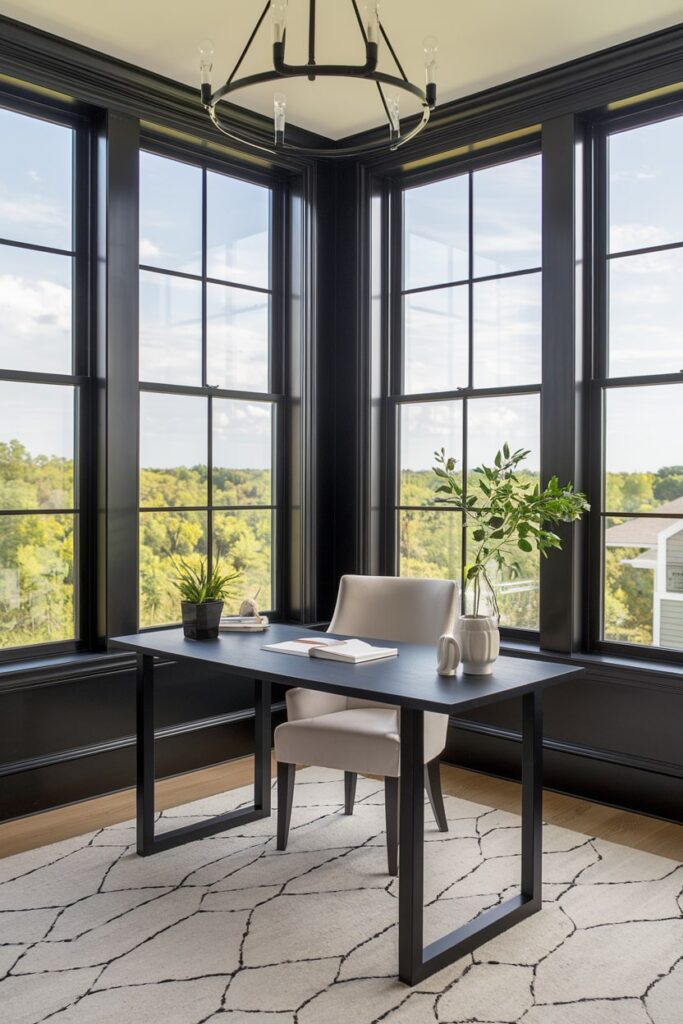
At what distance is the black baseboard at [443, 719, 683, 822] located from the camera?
11.2 ft

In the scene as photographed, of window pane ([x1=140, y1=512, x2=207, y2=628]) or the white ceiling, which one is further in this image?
window pane ([x1=140, y1=512, x2=207, y2=628])

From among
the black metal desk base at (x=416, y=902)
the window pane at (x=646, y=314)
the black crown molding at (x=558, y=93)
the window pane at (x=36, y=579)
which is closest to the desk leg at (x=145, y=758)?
the window pane at (x=36, y=579)

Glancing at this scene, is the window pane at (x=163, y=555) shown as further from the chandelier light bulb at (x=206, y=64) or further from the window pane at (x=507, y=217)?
the chandelier light bulb at (x=206, y=64)

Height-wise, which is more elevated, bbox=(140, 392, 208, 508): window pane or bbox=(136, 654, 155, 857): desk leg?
bbox=(140, 392, 208, 508): window pane

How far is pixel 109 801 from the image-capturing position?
11.8 feet

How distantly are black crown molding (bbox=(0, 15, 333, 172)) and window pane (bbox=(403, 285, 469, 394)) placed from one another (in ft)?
3.42

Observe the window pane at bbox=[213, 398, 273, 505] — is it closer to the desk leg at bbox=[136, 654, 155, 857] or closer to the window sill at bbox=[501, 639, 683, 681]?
the desk leg at bbox=[136, 654, 155, 857]

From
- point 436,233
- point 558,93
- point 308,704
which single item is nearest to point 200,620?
point 308,704

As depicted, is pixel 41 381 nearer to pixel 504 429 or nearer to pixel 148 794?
pixel 148 794

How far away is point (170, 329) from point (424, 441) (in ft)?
4.22

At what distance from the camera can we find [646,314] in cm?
358

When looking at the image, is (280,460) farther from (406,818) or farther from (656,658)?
(406,818)

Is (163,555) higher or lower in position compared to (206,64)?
lower

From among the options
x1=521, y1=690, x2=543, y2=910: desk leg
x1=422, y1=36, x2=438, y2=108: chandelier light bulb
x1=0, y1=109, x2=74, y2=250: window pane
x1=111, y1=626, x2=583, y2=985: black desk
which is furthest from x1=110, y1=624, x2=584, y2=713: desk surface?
x1=0, y1=109, x2=74, y2=250: window pane
